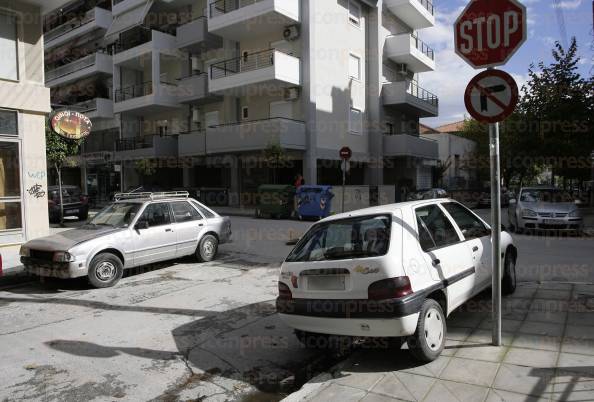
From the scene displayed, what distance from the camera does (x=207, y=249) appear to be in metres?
10.3

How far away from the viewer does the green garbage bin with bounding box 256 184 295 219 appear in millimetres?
19688

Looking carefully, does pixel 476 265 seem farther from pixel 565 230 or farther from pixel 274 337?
pixel 565 230

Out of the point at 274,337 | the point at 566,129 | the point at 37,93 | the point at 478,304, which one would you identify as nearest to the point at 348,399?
the point at 274,337

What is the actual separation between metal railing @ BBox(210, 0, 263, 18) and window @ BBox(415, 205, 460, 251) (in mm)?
22174

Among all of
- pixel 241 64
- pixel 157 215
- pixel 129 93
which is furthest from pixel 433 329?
pixel 129 93

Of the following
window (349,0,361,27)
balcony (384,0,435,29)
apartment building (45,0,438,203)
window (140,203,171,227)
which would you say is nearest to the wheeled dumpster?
apartment building (45,0,438,203)

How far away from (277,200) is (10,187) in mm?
10213

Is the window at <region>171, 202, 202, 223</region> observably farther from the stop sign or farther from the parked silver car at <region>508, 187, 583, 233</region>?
the parked silver car at <region>508, 187, 583, 233</region>

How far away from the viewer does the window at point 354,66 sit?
2662 centimetres

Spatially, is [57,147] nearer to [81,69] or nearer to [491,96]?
[491,96]

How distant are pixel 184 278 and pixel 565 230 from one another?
10.5 metres

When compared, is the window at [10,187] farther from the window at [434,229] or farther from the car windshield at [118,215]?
the window at [434,229]

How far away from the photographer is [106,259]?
8203 millimetres

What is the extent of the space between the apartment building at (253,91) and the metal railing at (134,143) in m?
0.08
